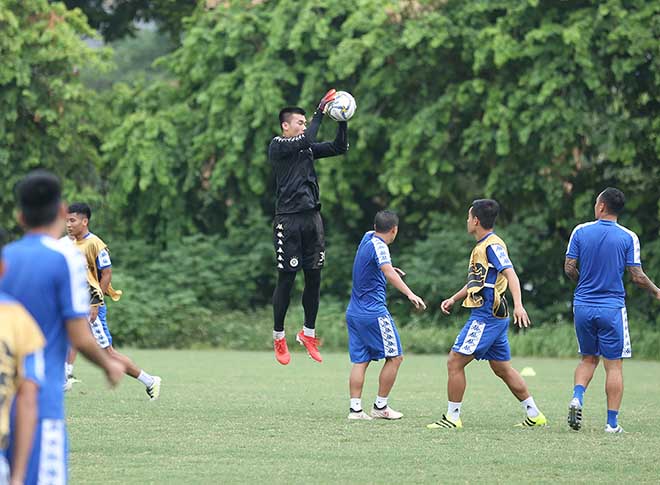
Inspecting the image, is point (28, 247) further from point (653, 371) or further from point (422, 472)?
point (653, 371)

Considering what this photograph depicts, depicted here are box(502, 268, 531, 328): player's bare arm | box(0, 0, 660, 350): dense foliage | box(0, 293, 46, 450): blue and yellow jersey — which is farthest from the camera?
box(0, 0, 660, 350): dense foliage

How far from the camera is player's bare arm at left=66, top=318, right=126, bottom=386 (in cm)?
559

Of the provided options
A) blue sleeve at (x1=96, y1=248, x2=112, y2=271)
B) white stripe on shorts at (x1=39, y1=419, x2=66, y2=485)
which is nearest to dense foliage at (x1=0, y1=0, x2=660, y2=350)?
blue sleeve at (x1=96, y1=248, x2=112, y2=271)

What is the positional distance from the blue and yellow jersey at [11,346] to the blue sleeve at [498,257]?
251 inches

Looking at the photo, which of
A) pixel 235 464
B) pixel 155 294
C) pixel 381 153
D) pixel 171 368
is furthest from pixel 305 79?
pixel 235 464

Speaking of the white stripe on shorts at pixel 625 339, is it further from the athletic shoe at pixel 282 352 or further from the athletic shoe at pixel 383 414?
the athletic shoe at pixel 282 352

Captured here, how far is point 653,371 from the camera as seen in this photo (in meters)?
20.4

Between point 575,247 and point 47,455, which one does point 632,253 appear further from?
point 47,455

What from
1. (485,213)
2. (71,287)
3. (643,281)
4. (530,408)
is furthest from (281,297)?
(71,287)

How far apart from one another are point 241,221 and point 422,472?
66.7 feet

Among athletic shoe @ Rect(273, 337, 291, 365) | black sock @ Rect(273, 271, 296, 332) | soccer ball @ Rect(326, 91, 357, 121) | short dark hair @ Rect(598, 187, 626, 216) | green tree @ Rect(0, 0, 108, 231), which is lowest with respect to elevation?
athletic shoe @ Rect(273, 337, 291, 365)

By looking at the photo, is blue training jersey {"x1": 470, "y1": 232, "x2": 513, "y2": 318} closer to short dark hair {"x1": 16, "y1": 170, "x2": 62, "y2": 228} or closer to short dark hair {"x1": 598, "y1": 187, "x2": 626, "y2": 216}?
short dark hair {"x1": 598, "y1": 187, "x2": 626, "y2": 216}

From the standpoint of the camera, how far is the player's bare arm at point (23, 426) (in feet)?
17.0

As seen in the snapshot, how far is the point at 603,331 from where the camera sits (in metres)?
11.2
